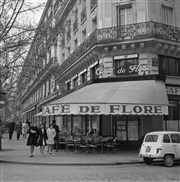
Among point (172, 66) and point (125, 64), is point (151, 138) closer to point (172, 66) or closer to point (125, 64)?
point (125, 64)

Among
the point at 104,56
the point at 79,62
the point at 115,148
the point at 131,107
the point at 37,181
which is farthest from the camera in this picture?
the point at 79,62

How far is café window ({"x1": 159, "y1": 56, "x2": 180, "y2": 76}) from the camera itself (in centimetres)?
1945

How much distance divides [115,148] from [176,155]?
20.1 ft

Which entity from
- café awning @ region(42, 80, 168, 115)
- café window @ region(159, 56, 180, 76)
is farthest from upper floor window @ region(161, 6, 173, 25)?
café awning @ region(42, 80, 168, 115)

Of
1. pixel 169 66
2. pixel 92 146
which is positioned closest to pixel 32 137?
pixel 92 146

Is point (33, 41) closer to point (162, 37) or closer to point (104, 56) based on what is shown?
point (104, 56)

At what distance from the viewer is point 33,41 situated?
16344 mm

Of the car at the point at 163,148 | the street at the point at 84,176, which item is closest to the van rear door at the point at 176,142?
the car at the point at 163,148

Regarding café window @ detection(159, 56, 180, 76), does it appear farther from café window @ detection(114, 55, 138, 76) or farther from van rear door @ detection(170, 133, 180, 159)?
van rear door @ detection(170, 133, 180, 159)

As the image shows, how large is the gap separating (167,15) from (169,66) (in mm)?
3531

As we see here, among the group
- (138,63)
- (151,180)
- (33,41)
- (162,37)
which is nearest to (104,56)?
(138,63)

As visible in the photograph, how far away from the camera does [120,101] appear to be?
51.3ft

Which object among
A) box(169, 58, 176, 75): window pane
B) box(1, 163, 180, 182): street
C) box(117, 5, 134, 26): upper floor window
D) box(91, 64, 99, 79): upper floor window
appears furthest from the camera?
box(91, 64, 99, 79): upper floor window

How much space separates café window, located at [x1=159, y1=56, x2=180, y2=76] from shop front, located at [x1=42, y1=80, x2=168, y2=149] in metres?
1.82
